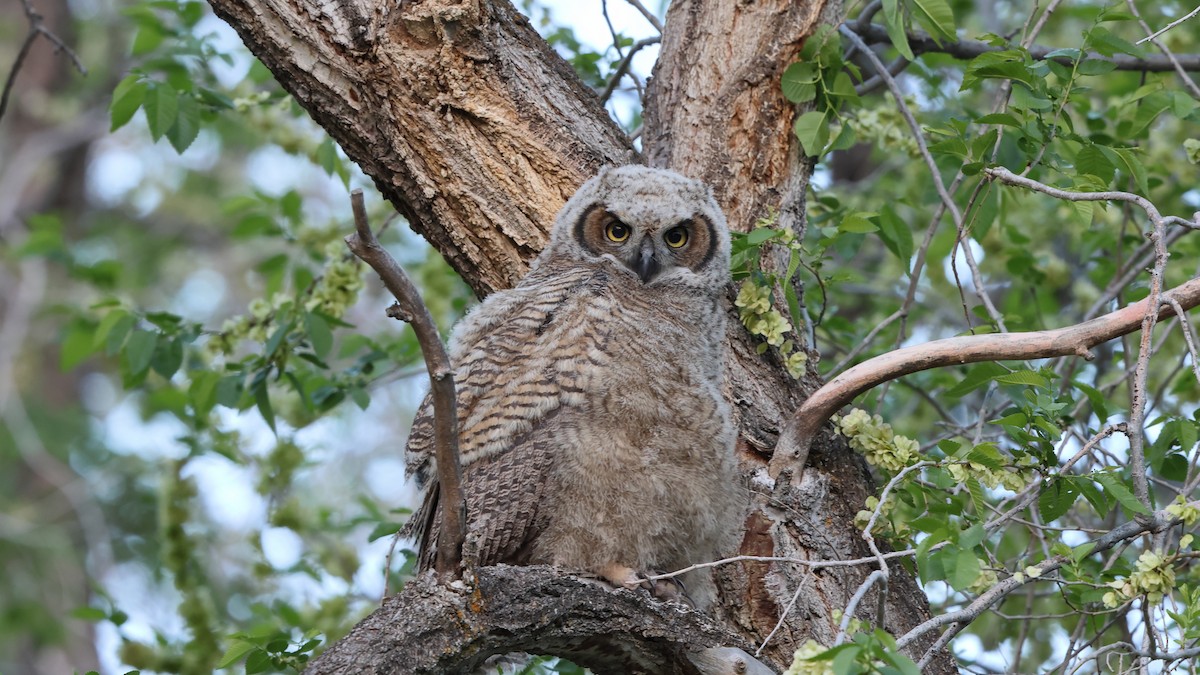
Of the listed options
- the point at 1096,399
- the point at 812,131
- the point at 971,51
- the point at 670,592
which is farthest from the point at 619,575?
the point at 971,51

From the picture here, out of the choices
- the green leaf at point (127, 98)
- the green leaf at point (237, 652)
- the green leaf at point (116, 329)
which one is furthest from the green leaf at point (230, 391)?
the green leaf at point (237, 652)

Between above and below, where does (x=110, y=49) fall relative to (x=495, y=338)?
above

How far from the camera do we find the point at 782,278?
122 inches

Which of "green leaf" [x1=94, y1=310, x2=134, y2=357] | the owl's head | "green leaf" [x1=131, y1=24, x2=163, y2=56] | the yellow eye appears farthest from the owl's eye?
"green leaf" [x1=131, y1=24, x2=163, y2=56]

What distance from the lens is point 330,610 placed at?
4.24 metres

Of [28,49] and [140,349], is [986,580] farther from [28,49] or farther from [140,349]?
[28,49]

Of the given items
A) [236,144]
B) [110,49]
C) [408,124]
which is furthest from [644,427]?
[110,49]

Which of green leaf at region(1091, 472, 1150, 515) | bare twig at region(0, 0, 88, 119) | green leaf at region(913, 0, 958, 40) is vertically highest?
bare twig at region(0, 0, 88, 119)

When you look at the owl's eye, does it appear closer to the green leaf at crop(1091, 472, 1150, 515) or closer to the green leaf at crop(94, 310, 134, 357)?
the green leaf at crop(1091, 472, 1150, 515)

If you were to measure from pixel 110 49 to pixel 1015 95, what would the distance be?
11.3 metres

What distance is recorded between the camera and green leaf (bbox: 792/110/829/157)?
3.12 m

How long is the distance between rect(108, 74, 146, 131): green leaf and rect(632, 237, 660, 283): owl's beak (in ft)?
5.50

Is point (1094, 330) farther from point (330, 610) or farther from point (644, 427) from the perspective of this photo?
point (330, 610)

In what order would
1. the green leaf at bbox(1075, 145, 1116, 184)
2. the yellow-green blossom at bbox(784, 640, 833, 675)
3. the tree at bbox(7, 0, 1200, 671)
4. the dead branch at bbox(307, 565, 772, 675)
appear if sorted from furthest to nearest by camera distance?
1. the green leaf at bbox(1075, 145, 1116, 184)
2. the tree at bbox(7, 0, 1200, 671)
3. the dead branch at bbox(307, 565, 772, 675)
4. the yellow-green blossom at bbox(784, 640, 833, 675)
